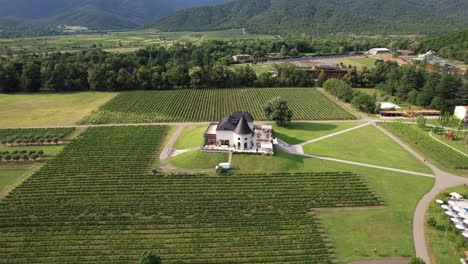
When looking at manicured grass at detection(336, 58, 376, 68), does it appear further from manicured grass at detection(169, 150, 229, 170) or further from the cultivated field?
manicured grass at detection(169, 150, 229, 170)

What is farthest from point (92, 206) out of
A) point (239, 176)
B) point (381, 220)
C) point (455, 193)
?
point (455, 193)

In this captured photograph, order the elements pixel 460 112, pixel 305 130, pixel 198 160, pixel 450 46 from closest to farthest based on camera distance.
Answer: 1. pixel 198 160
2. pixel 305 130
3. pixel 460 112
4. pixel 450 46

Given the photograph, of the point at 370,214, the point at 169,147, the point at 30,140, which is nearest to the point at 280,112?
the point at 169,147

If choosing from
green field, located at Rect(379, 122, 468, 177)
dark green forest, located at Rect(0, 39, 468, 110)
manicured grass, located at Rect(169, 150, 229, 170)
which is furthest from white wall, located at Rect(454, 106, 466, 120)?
manicured grass, located at Rect(169, 150, 229, 170)

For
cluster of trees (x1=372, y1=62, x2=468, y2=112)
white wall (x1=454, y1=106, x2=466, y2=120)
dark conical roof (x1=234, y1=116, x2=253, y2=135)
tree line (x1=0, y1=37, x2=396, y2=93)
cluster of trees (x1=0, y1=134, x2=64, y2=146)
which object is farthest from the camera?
tree line (x1=0, y1=37, x2=396, y2=93)

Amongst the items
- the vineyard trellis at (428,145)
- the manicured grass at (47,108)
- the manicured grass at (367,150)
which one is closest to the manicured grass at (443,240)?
the manicured grass at (367,150)

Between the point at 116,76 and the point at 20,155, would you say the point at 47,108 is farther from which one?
the point at 20,155
